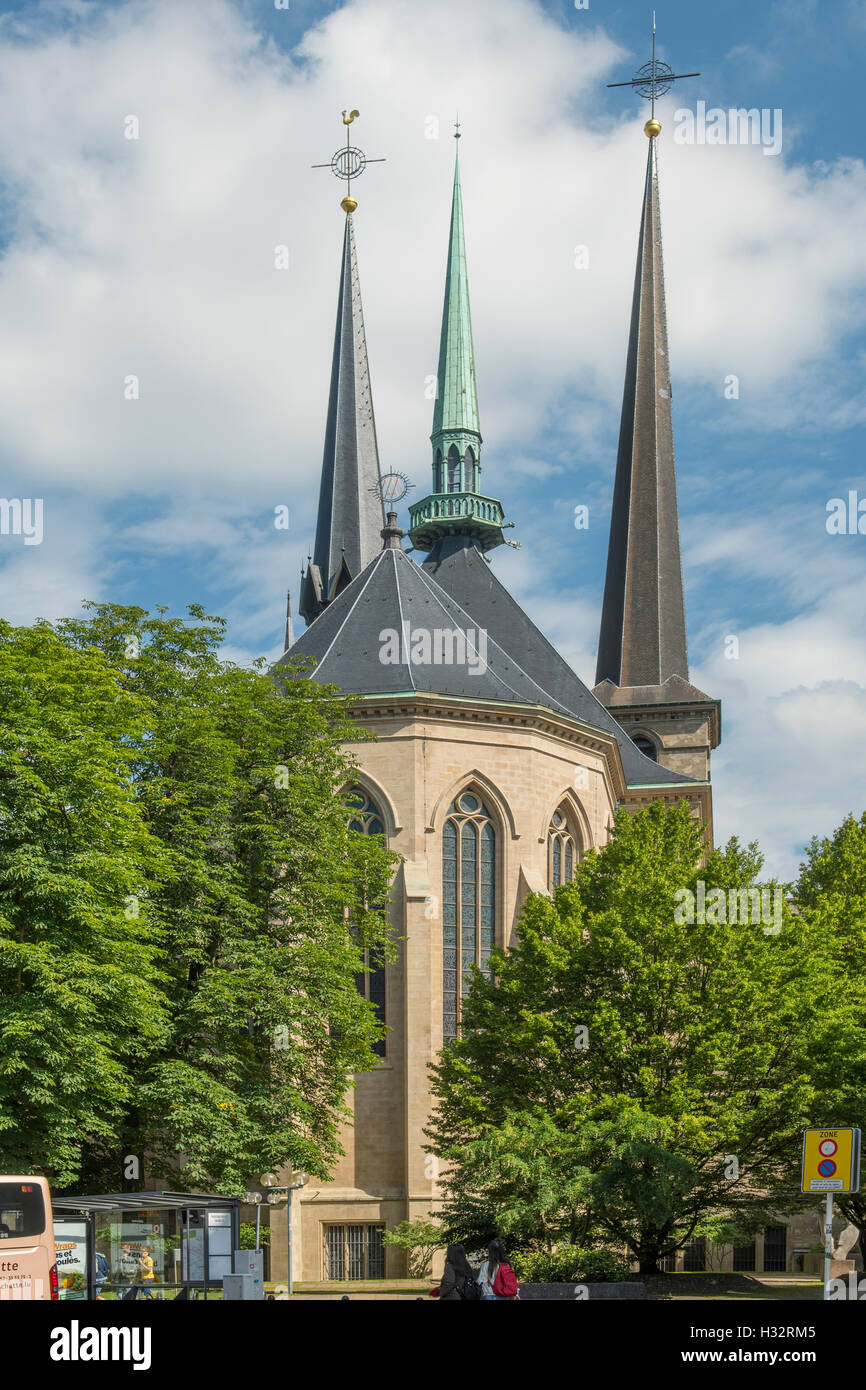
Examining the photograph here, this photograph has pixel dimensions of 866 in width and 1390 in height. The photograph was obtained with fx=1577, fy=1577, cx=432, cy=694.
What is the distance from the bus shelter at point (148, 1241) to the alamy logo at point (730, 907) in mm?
13166

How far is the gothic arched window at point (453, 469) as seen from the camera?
59344mm

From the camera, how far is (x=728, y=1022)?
3045cm

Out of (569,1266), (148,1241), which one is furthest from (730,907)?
(148,1241)

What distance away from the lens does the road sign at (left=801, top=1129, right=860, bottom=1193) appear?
16.2 m

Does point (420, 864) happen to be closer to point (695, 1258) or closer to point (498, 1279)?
point (695, 1258)

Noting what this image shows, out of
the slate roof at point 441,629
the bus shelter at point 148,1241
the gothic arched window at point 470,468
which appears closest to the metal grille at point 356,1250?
the slate roof at point 441,629

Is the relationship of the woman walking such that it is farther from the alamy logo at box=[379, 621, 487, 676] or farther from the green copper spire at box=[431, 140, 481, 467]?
the green copper spire at box=[431, 140, 481, 467]

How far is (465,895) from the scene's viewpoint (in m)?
42.2

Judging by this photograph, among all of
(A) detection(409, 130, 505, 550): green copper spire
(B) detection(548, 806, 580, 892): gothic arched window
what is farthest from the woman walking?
(A) detection(409, 130, 505, 550): green copper spire

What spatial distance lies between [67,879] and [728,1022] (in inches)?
513

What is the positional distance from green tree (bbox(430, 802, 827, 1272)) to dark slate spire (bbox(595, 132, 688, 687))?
30.8 meters
